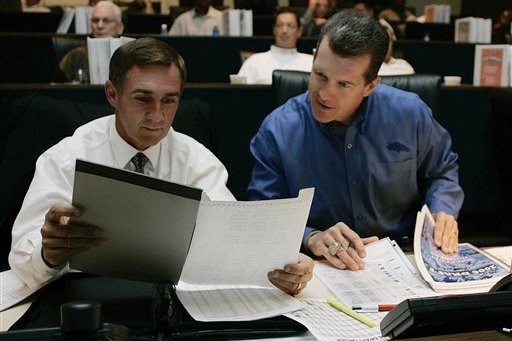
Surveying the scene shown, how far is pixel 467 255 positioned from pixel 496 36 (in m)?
5.68

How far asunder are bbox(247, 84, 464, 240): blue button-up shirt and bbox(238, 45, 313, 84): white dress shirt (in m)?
2.71

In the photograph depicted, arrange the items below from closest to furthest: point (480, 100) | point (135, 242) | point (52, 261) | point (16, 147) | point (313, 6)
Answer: point (135, 242) → point (52, 261) → point (16, 147) → point (480, 100) → point (313, 6)

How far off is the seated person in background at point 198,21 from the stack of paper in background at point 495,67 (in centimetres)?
380

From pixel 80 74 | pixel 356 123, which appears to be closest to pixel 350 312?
pixel 356 123

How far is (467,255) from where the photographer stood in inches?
57.8

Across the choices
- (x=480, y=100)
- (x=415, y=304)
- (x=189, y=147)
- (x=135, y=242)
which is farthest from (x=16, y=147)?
(x=480, y=100)

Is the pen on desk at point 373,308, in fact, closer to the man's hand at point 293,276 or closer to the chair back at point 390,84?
the man's hand at point 293,276

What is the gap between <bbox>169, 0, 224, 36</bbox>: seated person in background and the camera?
6590 mm

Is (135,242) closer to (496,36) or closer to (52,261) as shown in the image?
(52,261)

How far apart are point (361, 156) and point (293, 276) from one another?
0.68 metres

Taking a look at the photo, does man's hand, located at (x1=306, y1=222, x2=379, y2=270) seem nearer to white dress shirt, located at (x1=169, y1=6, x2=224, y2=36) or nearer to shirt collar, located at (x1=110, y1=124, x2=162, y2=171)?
shirt collar, located at (x1=110, y1=124, x2=162, y2=171)

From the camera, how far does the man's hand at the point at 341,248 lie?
55.7 inches

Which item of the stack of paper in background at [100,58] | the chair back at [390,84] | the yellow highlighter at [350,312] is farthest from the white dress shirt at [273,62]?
the yellow highlighter at [350,312]

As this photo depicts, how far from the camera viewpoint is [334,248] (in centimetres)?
144
